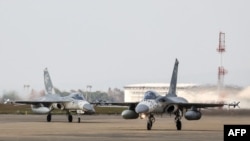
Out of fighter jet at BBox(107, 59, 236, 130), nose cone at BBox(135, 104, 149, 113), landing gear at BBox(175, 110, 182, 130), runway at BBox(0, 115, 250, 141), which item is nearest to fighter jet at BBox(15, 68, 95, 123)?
runway at BBox(0, 115, 250, 141)

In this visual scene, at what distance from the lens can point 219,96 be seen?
2470 inches

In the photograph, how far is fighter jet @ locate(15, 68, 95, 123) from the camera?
56444mm

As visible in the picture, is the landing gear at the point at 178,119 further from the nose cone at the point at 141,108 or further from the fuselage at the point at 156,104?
the nose cone at the point at 141,108

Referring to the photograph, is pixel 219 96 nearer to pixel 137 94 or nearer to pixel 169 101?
pixel 169 101

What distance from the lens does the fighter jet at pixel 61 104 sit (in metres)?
56.4

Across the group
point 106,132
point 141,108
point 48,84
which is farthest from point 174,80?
point 48,84

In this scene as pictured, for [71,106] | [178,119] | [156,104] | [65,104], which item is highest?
[65,104]

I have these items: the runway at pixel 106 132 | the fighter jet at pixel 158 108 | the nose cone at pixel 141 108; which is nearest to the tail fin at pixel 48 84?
the runway at pixel 106 132

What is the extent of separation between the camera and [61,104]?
58.9m

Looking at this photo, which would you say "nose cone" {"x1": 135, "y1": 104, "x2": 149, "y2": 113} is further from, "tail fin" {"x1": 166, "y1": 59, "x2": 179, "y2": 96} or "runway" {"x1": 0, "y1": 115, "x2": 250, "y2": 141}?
"tail fin" {"x1": 166, "y1": 59, "x2": 179, "y2": 96}

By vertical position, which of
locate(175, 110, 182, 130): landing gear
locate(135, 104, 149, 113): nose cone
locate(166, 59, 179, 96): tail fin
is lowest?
locate(175, 110, 182, 130): landing gear

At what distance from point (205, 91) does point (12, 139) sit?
34556 millimetres

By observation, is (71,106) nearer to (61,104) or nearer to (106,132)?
(61,104)

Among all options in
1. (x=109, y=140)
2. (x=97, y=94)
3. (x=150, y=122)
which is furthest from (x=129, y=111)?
(x=97, y=94)
